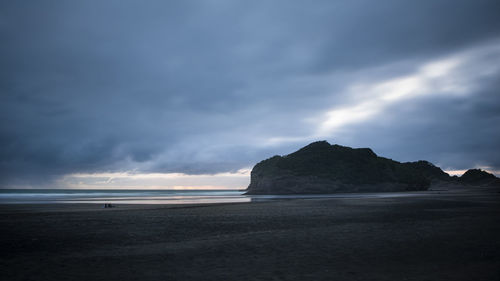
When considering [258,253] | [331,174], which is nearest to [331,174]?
[331,174]

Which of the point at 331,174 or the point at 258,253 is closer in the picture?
the point at 258,253

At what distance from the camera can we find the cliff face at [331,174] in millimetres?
160875

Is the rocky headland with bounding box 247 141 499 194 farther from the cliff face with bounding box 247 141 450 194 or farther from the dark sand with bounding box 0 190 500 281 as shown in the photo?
the dark sand with bounding box 0 190 500 281

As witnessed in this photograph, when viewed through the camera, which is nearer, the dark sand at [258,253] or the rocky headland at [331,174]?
the dark sand at [258,253]

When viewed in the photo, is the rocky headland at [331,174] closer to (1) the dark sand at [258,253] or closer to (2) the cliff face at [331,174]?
(2) the cliff face at [331,174]

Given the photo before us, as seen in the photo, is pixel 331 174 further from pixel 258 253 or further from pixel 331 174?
pixel 258 253

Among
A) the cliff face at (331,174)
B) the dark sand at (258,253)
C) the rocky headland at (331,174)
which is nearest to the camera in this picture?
the dark sand at (258,253)

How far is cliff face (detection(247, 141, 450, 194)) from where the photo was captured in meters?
161

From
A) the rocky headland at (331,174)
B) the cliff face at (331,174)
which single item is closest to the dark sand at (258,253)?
the rocky headland at (331,174)

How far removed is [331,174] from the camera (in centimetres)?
16750

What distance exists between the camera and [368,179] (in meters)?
167

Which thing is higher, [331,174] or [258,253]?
[331,174]

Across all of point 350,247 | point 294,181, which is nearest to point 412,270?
point 350,247

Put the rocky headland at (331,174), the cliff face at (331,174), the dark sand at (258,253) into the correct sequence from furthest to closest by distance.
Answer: the cliff face at (331,174), the rocky headland at (331,174), the dark sand at (258,253)
